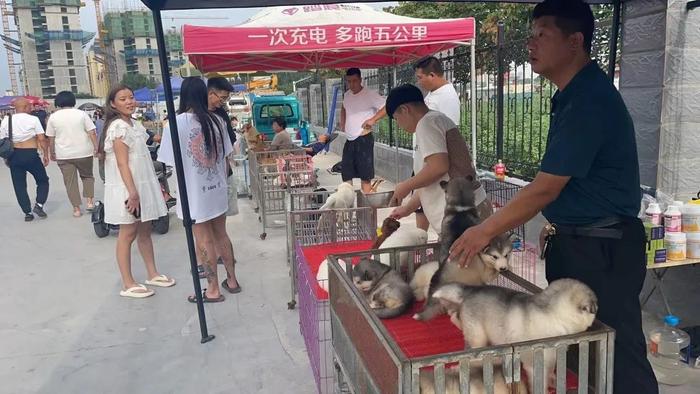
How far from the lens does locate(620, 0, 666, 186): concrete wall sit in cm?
352

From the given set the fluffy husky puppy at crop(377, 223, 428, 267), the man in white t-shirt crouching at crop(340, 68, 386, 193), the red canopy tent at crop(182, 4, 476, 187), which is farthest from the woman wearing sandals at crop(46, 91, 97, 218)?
the fluffy husky puppy at crop(377, 223, 428, 267)

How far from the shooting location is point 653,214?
10.3 feet

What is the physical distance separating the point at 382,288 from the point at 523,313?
2.46ft

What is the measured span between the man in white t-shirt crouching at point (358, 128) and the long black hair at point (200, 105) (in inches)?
112

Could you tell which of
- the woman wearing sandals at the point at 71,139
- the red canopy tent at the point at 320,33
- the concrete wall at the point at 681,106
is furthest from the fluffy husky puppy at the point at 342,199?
the woman wearing sandals at the point at 71,139

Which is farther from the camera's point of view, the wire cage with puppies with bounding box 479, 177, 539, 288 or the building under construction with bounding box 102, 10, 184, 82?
the building under construction with bounding box 102, 10, 184, 82

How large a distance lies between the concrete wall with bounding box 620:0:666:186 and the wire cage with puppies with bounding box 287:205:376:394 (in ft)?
6.39

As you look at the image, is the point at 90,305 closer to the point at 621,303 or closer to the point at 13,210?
the point at 621,303

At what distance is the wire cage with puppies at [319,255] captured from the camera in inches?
108

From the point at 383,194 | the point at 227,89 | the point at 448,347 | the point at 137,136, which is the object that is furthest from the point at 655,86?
the point at 137,136

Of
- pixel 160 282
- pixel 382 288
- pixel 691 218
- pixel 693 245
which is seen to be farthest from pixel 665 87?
pixel 160 282

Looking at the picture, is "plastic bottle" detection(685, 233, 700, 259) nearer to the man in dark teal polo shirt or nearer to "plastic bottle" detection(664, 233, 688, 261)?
"plastic bottle" detection(664, 233, 688, 261)

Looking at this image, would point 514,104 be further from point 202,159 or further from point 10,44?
point 10,44

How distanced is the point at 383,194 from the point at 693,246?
1.90m
